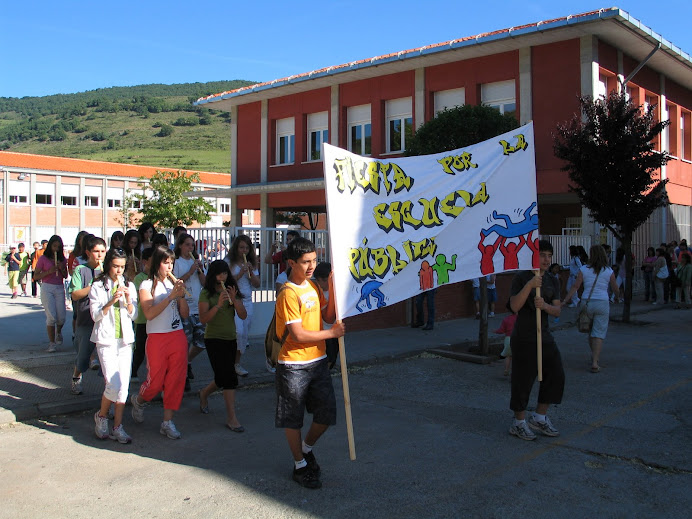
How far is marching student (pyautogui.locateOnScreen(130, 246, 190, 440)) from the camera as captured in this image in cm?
570

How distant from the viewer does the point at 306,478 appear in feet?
15.0

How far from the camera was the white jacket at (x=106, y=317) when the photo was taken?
5.64m

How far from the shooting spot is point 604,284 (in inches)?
359

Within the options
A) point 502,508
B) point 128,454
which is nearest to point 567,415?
point 502,508

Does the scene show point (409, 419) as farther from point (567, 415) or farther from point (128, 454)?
point (128, 454)

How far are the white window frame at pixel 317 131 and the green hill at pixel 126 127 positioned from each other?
73.7 m

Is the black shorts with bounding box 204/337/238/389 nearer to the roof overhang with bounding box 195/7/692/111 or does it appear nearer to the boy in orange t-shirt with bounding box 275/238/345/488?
the boy in orange t-shirt with bounding box 275/238/345/488

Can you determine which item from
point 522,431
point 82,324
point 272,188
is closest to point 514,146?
point 522,431

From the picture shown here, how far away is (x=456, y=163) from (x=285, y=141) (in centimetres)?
2138

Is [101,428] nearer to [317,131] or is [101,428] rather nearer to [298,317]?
[298,317]

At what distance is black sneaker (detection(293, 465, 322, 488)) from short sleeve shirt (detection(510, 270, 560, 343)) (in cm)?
238

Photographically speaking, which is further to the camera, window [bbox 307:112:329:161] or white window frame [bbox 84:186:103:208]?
white window frame [bbox 84:186:103:208]

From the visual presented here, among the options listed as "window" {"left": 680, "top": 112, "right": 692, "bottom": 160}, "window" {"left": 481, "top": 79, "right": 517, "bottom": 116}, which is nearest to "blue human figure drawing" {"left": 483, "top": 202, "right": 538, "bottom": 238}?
"window" {"left": 481, "top": 79, "right": 517, "bottom": 116}

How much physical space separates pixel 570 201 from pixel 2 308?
18981 mm
